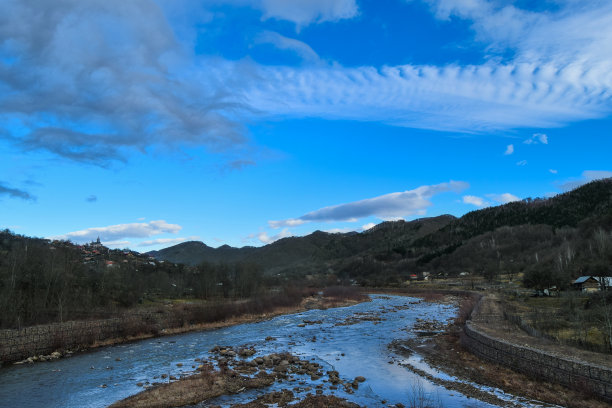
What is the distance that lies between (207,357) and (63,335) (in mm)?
13265

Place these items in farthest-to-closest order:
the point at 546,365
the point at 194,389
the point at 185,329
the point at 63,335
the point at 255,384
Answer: the point at 185,329
the point at 63,335
the point at 255,384
the point at 194,389
the point at 546,365

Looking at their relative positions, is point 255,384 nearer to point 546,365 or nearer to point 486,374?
point 486,374

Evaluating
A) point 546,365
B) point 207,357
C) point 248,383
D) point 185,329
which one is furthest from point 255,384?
point 185,329

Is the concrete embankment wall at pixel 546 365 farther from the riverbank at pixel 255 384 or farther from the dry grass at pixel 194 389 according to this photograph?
the dry grass at pixel 194 389

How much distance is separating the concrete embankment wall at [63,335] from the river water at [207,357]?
2323mm

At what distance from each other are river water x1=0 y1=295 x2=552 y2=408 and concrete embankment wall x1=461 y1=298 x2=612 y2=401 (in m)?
2.56

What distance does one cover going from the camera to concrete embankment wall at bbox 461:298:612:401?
15.5 meters

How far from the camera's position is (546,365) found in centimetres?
1839

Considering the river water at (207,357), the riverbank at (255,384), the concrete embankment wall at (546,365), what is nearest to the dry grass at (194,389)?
the riverbank at (255,384)

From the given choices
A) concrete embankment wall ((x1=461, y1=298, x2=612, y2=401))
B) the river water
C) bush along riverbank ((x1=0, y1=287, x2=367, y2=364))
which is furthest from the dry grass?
bush along riverbank ((x1=0, y1=287, x2=367, y2=364))

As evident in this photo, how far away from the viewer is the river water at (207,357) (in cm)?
1782

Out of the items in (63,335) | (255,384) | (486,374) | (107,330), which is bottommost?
(486,374)

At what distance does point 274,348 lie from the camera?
30453 mm

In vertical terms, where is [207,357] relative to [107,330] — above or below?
below
